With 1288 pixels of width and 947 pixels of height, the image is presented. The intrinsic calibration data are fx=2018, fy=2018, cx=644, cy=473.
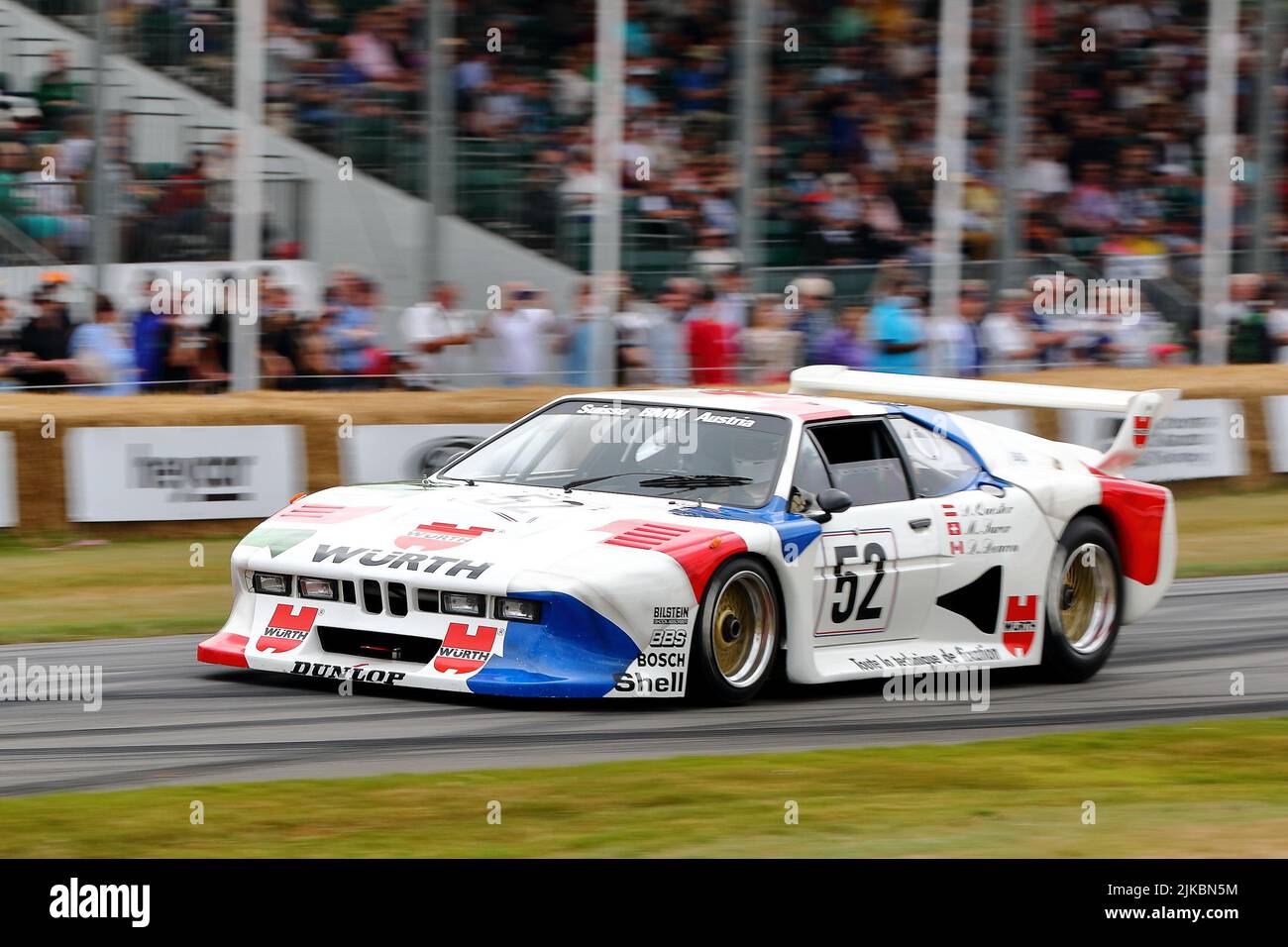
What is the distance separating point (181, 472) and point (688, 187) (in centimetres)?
598

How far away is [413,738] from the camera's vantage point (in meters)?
7.19

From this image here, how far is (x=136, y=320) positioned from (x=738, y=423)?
6.16 m

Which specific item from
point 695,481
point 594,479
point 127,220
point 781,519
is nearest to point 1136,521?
point 781,519

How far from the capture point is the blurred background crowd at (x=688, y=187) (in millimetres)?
14594

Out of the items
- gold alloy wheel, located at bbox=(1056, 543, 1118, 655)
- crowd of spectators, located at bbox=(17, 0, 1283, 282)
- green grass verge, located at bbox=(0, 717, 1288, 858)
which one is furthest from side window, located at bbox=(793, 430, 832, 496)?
crowd of spectators, located at bbox=(17, 0, 1283, 282)

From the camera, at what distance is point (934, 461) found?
9.36 meters

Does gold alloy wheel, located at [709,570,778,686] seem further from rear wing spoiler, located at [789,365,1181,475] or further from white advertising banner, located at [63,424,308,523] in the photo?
white advertising banner, located at [63,424,308,523]

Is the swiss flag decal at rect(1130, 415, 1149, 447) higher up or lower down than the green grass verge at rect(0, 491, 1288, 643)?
higher up

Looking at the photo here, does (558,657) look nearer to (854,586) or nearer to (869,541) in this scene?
(854,586)

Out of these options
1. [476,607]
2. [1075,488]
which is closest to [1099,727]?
[1075,488]

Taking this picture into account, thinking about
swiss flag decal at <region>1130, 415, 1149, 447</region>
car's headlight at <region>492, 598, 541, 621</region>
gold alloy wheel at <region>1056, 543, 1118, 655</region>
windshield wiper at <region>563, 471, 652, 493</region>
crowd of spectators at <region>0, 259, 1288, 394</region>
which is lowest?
gold alloy wheel at <region>1056, 543, 1118, 655</region>

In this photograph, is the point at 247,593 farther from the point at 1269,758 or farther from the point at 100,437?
the point at 100,437

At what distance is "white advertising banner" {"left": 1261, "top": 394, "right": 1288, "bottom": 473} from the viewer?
1822cm

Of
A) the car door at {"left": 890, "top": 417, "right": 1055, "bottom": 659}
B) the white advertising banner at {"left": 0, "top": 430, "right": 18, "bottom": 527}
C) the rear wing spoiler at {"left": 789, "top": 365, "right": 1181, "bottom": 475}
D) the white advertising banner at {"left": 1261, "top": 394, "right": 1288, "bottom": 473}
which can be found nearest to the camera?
the car door at {"left": 890, "top": 417, "right": 1055, "bottom": 659}
